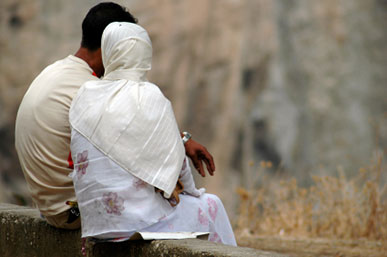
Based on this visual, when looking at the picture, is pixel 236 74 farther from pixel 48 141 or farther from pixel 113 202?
pixel 113 202

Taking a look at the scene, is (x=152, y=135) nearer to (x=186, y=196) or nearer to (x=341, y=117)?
(x=186, y=196)

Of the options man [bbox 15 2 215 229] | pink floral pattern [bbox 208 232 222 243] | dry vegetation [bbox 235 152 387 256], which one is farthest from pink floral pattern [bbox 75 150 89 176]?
dry vegetation [bbox 235 152 387 256]

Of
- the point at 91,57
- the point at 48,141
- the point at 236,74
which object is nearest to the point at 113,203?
the point at 48,141

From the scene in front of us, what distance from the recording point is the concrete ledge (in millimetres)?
2482

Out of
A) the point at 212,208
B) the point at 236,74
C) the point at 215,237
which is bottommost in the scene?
the point at 236,74

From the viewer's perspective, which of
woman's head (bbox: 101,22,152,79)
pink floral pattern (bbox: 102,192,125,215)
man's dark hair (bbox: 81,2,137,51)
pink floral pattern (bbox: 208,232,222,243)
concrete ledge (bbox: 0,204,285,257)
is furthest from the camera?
man's dark hair (bbox: 81,2,137,51)

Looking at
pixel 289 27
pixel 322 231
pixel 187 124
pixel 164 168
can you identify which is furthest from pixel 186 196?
pixel 289 27

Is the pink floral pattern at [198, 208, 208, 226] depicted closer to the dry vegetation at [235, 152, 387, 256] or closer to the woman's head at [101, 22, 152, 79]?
the woman's head at [101, 22, 152, 79]

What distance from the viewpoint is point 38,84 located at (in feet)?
10.5

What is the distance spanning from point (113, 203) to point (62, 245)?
21.4 inches

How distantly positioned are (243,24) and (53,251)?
8.63m

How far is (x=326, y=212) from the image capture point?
5.46 m

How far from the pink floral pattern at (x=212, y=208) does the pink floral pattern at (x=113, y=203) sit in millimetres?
455

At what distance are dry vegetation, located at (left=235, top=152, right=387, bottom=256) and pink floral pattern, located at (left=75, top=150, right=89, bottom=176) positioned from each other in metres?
2.33
